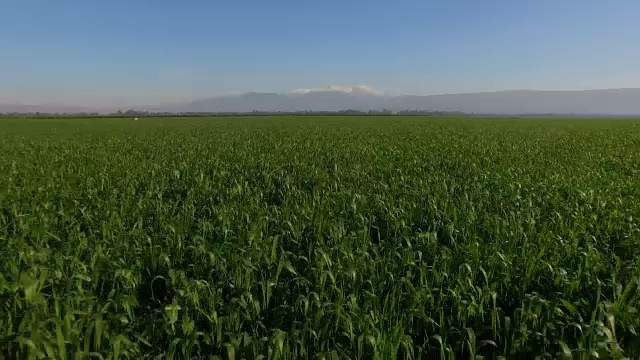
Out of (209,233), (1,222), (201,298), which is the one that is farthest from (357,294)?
(1,222)

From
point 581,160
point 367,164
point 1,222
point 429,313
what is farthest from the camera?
point 581,160

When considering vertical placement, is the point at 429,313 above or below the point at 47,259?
below

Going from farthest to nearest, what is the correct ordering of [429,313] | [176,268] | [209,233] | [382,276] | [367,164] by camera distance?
1. [367,164]
2. [209,233]
3. [176,268]
4. [382,276]
5. [429,313]

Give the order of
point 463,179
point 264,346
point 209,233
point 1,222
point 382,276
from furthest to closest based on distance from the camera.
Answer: point 463,179
point 1,222
point 209,233
point 382,276
point 264,346

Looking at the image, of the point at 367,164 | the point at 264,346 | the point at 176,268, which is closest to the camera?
the point at 264,346

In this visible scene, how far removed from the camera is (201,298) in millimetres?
4270

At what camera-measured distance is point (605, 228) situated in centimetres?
→ 690

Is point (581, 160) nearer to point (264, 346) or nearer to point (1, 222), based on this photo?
point (264, 346)

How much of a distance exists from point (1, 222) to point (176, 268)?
4.33 m

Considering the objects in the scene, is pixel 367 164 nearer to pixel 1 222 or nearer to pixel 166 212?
pixel 166 212

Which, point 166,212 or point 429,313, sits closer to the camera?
point 429,313

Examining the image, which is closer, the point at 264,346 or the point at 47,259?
the point at 264,346

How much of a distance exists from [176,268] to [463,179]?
8740 millimetres

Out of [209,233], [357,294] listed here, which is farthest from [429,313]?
[209,233]
